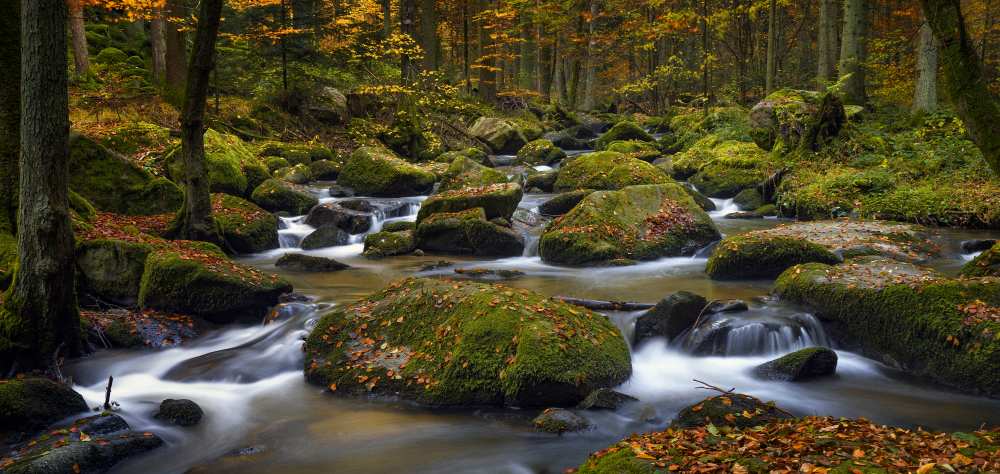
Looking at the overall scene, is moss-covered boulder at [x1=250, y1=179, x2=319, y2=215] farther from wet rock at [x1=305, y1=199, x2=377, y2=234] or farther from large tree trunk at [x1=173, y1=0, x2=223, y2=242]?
large tree trunk at [x1=173, y1=0, x2=223, y2=242]

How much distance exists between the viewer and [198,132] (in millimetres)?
11250

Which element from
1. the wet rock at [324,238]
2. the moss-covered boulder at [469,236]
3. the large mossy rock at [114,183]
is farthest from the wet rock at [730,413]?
the large mossy rock at [114,183]

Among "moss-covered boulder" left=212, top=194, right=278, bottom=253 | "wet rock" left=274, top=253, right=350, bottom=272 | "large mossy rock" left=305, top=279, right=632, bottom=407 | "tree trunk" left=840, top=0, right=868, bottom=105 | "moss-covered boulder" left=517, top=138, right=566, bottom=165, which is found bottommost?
"large mossy rock" left=305, top=279, right=632, bottom=407

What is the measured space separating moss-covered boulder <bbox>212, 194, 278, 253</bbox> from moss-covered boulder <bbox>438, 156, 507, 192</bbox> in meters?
4.38

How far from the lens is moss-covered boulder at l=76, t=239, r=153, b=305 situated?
9008 mm

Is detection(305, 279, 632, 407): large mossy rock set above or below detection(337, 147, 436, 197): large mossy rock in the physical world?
below

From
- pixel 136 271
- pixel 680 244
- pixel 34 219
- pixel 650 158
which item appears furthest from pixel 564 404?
pixel 650 158

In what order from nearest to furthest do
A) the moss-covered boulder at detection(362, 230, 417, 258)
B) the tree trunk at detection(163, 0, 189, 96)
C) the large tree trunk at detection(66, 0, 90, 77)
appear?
the moss-covered boulder at detection(362, 230, 417, 258) → the large tree trunk at detection(66, 0, 90, 77) → the tree trunk at detection(163, 0, 189, 96)

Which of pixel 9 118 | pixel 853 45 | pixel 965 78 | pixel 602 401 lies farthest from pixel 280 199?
pixel 853 45

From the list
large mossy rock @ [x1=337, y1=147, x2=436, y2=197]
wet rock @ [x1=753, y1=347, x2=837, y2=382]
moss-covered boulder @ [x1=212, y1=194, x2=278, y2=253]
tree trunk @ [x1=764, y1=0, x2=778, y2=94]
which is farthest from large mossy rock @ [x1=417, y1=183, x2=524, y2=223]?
tree trunk @ [x1=764, y1=0, x2=778, y2=94]

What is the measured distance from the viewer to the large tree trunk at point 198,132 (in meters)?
10.4

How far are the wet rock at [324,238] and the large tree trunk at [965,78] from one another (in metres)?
11.5

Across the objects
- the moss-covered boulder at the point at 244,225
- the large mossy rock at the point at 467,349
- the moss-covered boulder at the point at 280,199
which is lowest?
the large mossy rock at the point at 467,349

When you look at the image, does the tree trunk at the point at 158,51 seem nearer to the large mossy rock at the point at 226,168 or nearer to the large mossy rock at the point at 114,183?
the large mossy rock at the point at 226,168
